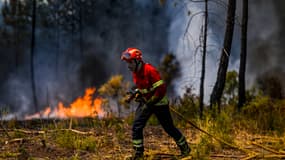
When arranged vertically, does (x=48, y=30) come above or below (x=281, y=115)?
above

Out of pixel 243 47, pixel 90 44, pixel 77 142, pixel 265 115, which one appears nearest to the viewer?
pixel 77 142

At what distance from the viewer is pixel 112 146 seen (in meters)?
7.65

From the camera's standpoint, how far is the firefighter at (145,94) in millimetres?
6285

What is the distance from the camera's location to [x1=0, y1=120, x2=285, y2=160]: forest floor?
6.84 meters

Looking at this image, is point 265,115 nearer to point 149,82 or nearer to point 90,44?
point 149,82

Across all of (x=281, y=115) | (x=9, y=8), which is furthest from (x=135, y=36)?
(x=281, y=115)

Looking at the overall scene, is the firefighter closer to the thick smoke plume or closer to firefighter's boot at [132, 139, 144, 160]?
firefighter's boot at [132, 139, 144, 160]

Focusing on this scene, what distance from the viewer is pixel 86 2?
35.2 meters

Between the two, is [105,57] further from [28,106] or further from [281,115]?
[281,115]

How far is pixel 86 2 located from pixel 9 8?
6910 millimetres

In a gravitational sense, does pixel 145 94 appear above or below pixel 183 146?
above

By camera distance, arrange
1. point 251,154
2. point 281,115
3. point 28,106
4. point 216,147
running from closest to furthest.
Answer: point 251,154 → point 216,147 → point 281,115 → point 28,106

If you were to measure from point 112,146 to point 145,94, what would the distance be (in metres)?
1.71

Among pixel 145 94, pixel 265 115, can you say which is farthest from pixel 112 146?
pixel 265 115
